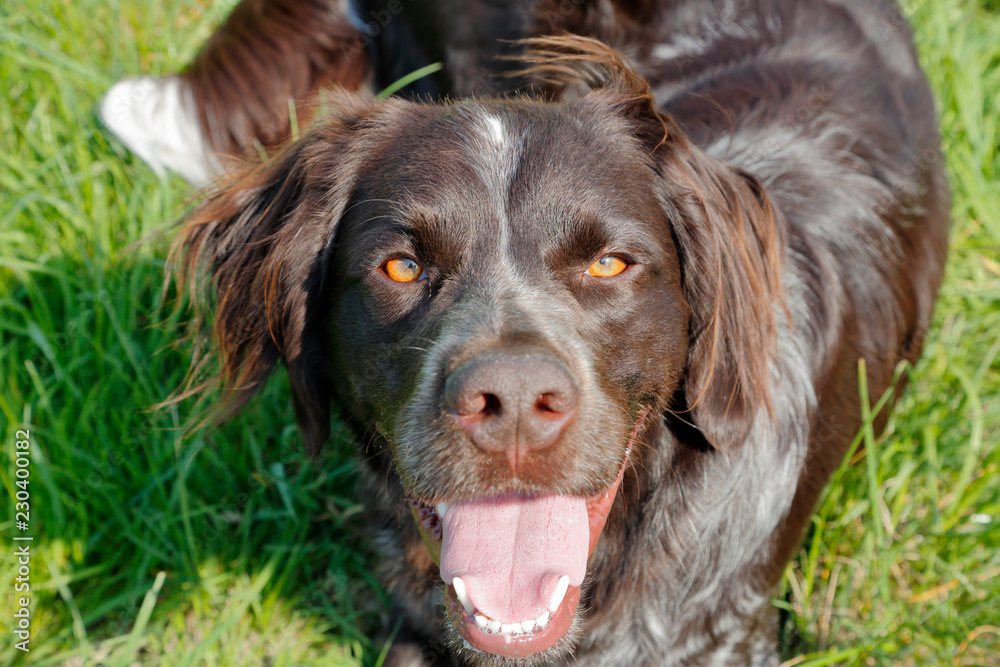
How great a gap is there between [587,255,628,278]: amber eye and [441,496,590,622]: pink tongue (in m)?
0.50

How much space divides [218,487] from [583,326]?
175cm

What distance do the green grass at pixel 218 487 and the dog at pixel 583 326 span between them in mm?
318

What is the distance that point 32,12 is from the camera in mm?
3936

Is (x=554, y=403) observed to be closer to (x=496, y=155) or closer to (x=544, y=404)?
(x=544, y=404)

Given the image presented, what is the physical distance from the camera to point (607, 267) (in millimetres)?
1933

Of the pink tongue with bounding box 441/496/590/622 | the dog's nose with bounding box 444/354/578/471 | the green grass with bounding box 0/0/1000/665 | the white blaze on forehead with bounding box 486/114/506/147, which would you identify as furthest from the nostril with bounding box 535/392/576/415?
the green grass with bounding box 0/0/1000/665

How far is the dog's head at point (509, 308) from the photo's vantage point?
178 cm

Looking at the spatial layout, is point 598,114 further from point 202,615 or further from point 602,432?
point 202,615

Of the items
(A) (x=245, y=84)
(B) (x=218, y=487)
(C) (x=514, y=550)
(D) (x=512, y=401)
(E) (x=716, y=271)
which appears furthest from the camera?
(A) (x=245, y=84)

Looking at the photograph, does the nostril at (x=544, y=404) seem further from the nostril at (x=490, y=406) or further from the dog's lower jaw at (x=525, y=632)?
the dog's lower jaw at (x=525, y=632)

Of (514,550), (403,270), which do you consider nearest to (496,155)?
(403,270)

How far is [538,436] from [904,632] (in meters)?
1.63

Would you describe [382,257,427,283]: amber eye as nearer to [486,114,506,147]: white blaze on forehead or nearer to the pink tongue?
[486,114,506,147]: white blaze on forehead

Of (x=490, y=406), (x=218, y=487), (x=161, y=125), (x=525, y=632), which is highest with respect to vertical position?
(x=490, y=406)
